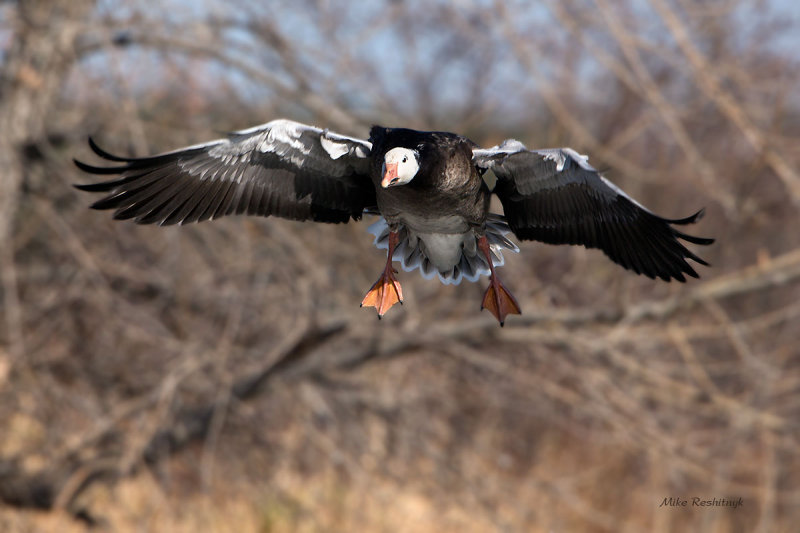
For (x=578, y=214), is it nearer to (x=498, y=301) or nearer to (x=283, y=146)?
(x=498, y=301)

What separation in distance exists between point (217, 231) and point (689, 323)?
153 inches

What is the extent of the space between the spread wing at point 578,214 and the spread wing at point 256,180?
0.65 metres

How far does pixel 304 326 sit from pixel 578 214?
2.26 m

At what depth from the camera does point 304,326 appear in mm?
5688

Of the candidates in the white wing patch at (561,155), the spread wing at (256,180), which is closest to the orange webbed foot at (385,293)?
the spread wing at (256,180)

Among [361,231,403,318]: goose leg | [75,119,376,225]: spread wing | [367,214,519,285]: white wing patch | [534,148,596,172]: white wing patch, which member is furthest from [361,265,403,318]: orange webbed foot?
[534,148,596,172]: white wing patch

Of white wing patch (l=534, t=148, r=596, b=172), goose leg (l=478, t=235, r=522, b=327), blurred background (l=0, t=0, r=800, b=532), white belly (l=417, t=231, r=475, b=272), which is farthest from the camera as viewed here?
blurred background (l=0, t=0, r=800, b=532)

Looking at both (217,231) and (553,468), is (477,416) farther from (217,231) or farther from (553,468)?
(217,231)

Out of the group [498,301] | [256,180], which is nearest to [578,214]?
[498,301]

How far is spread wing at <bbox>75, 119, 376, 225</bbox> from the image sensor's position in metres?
3.92

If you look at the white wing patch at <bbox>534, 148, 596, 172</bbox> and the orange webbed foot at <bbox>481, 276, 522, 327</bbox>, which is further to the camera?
the orange webbed foot at <bbox>481, 276, 522, 327</bbox>

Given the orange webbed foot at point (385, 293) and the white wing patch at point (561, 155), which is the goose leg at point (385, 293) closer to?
the orange webbed foot at point (385, 293)

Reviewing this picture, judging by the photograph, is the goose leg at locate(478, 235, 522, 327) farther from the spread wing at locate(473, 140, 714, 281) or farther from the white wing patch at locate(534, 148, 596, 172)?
the white wing patch at locate(534, 148, 596, 172)

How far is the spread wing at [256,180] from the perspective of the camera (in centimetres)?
392
